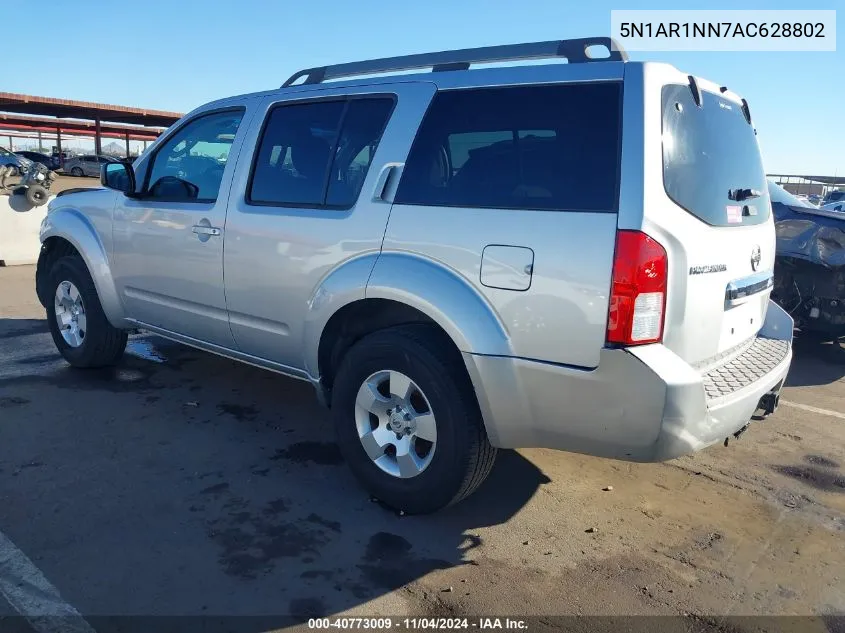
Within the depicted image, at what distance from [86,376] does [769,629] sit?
4625 mm

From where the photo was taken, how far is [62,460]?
360cm

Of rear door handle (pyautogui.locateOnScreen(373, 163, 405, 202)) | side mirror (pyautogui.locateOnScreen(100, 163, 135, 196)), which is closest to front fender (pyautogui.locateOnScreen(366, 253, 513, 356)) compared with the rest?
rear door handle (pyautogui.locateOnScreen(373, 163, 405, 202))

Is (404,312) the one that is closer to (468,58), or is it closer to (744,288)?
(468,58)

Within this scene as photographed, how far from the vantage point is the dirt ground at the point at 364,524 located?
261cm

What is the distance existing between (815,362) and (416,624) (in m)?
5.55

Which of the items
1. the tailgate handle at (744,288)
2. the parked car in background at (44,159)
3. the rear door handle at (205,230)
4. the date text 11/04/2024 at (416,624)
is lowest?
the date text 11/04/2024 at (416,624)

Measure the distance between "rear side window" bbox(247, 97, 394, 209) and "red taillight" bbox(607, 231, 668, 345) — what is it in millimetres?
1402

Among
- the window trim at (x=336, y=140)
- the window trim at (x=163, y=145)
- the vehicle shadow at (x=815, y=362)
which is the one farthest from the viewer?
the vehicle shadow at (x=815, y=362)

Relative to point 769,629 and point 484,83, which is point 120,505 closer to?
point 484,83

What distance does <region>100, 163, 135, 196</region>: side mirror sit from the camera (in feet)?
14.8

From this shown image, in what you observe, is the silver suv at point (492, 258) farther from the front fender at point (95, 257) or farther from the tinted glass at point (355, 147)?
the front fender at point (95, 257)

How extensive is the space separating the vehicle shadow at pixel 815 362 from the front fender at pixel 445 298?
4057mm

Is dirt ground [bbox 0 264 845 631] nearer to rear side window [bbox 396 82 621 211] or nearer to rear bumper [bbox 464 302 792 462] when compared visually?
rear bumper [bbox 464 302 792 462]

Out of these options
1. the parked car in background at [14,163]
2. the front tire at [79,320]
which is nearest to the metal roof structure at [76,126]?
the parked car in background at [14,163]
